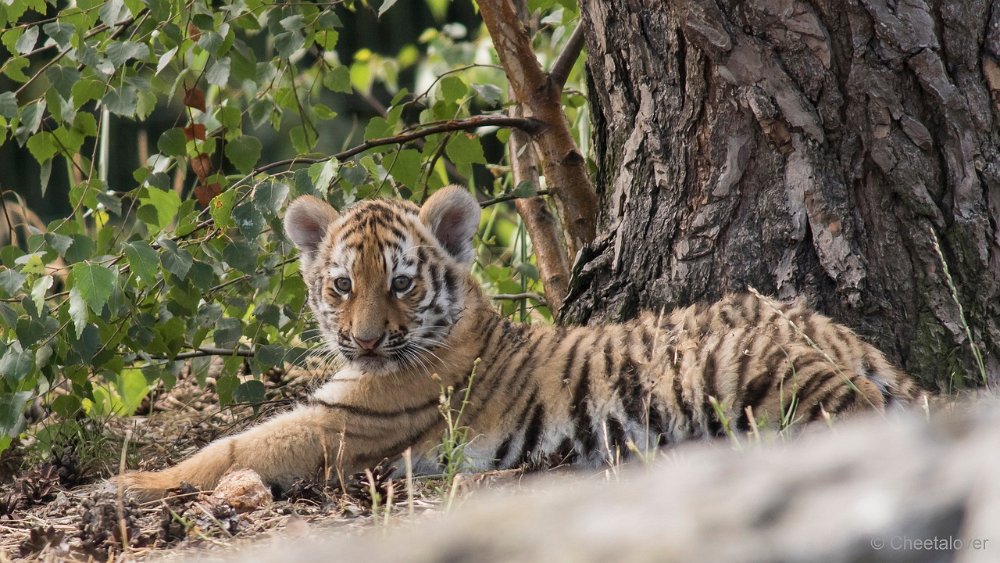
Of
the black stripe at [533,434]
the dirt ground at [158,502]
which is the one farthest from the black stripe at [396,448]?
the black stripe at [533,434]

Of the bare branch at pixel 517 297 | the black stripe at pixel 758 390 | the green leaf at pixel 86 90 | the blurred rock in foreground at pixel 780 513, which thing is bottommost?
the black stripe at pixel 758 390

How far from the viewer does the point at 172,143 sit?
3578 millimetres


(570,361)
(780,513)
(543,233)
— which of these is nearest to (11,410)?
(570,361)

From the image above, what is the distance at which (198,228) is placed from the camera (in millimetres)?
3504

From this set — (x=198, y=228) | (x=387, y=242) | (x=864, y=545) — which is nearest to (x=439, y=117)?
(x=387, y=242)

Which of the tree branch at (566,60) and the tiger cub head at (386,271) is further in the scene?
the tree branch at (566,60)

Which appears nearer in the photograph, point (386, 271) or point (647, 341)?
point (647, 341)

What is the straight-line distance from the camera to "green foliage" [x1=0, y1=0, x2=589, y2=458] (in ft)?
10.4

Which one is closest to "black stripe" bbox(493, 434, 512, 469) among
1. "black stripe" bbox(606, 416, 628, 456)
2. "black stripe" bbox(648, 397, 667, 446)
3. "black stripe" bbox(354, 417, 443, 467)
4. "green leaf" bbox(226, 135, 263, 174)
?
"black stripe" bbox(354, 417, 443, 467)

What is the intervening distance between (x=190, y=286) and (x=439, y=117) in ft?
3.92

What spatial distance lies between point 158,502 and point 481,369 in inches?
42.9

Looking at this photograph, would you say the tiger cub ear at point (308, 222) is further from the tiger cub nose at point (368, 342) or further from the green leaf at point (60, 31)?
the green leaf at point (60, 31)

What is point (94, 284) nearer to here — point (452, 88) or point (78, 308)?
point (78, 308)

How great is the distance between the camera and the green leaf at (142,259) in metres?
2.93
